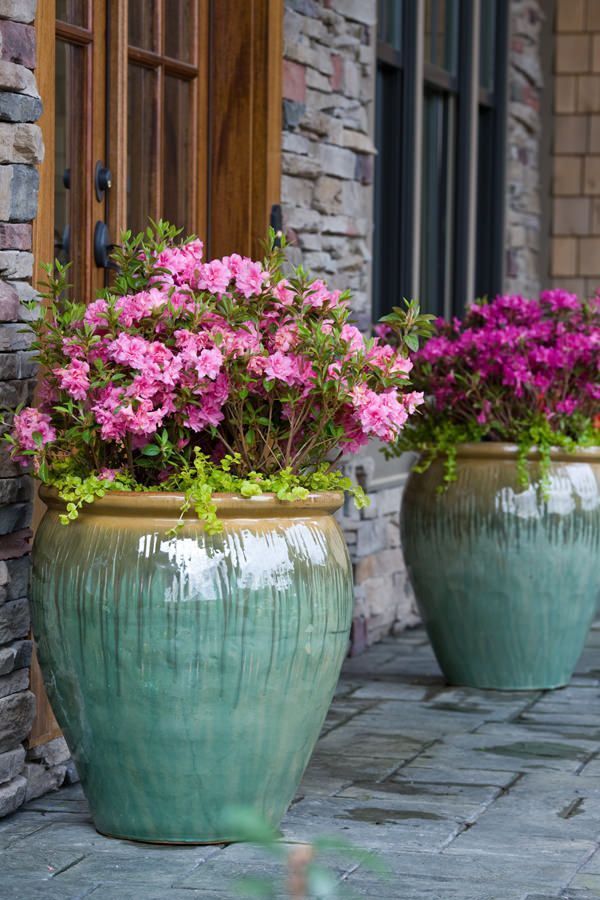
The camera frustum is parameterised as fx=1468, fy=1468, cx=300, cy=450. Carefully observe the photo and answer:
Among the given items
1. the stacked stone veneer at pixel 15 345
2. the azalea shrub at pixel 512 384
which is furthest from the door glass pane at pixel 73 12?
the azalea shrub at pixel 512 384

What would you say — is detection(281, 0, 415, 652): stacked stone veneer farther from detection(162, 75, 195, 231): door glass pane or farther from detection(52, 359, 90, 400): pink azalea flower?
detection(52, 359, 90, 400): pink azalea flower

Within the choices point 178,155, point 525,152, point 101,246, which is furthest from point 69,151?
point 525,152

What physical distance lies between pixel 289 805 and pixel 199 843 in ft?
0.94

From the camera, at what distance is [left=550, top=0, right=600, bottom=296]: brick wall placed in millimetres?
7660

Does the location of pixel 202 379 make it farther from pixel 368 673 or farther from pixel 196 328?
pixel 368 673

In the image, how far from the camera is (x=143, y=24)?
13.2ft

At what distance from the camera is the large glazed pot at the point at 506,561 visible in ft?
14.7

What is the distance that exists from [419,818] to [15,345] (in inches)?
53.0

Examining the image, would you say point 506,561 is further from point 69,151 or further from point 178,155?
point 69,151

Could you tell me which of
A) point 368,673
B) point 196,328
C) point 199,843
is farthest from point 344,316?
point 368,673

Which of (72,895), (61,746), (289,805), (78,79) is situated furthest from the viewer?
(78,79)

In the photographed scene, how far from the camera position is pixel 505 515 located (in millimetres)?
→ 4473

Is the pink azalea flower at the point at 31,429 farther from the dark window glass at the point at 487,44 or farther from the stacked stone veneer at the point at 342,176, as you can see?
the dark window glass at the point at 487,44

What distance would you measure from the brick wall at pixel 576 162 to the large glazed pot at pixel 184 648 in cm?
507
